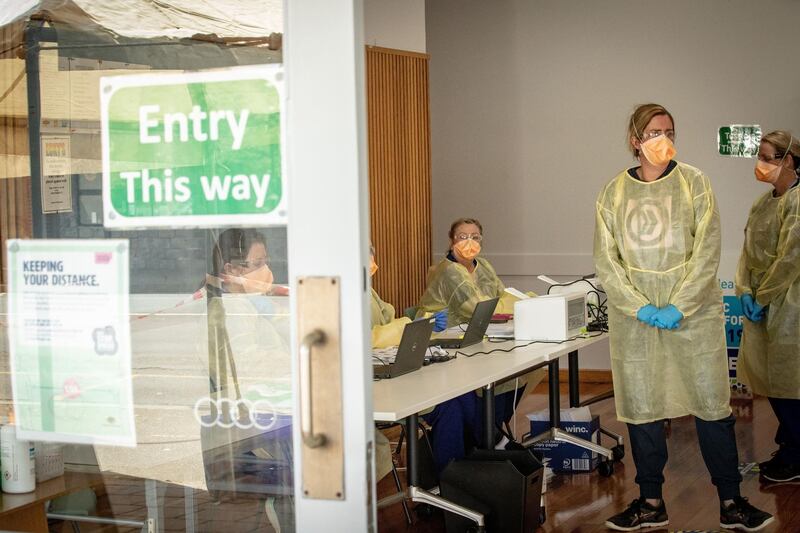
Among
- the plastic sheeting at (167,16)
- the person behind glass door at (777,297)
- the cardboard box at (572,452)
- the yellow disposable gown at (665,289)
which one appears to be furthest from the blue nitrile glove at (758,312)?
the plastic sheeting at (167,16)

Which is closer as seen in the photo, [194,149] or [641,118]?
[194,149]

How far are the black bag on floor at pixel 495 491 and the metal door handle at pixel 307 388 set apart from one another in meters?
2.03

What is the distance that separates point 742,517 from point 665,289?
99cm

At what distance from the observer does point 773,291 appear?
504 cm

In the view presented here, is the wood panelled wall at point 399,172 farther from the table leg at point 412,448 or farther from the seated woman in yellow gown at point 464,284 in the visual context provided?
the table leg at point 412,448

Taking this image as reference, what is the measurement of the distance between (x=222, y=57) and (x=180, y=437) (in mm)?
812

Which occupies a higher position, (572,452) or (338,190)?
(338,190)

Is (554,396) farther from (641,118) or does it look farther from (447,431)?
(641,118)

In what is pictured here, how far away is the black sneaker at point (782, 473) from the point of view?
4.96 m

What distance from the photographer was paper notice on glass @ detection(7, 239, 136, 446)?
2.16 m

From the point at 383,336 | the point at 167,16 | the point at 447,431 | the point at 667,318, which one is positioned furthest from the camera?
the point at 383,336

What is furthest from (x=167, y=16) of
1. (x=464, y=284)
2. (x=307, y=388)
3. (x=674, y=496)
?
(x=464, y=284)

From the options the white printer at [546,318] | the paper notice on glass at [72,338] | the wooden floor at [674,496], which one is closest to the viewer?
the paper notice on glass at [72,338]

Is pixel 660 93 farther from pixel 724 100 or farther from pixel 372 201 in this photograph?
pixel 372 201
